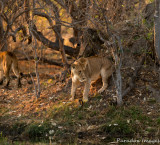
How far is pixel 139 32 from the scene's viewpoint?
26.8ft

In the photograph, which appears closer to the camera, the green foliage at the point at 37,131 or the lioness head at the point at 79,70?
the green foliage at the point at 37,131

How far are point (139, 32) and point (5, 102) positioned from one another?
15.5ft

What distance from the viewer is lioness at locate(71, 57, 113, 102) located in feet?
24.7

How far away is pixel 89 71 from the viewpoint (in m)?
7.76

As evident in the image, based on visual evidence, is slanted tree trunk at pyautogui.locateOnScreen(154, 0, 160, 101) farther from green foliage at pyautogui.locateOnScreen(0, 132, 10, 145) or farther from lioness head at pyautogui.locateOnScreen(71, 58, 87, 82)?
green foliage at pyautogui.locateOnScreen(0, 132, 10, 145)

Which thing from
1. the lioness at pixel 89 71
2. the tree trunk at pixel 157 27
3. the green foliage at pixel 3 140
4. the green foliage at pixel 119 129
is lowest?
the green foliage at pixel 3 140

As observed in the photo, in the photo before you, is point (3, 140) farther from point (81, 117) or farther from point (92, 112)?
point (92, 112)

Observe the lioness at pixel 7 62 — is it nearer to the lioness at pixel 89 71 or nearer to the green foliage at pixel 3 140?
the lioness at pixel 89 71

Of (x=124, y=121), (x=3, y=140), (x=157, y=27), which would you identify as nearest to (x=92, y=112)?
(x=124, y=121)

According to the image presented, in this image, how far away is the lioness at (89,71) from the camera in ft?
24.7

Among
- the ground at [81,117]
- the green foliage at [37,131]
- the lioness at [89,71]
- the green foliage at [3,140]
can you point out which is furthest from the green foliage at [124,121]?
the green foliage at [3,140]

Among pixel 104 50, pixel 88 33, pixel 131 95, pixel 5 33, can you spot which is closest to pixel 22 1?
pixel 5 33

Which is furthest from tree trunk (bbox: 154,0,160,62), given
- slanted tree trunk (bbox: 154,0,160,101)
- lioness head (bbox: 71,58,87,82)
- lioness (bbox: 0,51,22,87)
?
lioness (bbox: 0,51,22,87)

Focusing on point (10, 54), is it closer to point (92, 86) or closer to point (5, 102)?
point (5, 102)
